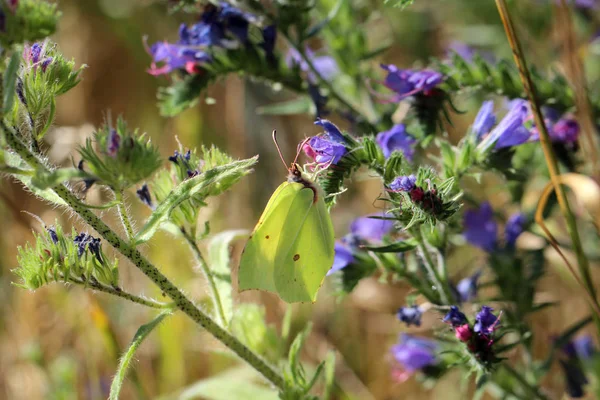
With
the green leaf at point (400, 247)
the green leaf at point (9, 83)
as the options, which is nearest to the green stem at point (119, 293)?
the green leaf at point (9, 83)

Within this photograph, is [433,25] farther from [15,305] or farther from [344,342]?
[15,305]

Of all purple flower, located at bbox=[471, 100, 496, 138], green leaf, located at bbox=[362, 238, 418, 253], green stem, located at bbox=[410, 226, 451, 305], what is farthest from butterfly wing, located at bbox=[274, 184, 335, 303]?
purple flower, located at bbox=[471, 100, 496, 138]

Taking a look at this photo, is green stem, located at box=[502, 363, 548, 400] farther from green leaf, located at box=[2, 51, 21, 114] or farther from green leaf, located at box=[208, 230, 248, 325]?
green leaf, located at box=[2, 51, 21, 114]

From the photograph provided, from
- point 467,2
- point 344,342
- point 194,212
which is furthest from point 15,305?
point 467,2

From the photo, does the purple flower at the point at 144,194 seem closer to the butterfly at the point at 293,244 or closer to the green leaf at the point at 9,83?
the butterfly at the point at 293,244

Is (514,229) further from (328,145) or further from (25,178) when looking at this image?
(25,178)

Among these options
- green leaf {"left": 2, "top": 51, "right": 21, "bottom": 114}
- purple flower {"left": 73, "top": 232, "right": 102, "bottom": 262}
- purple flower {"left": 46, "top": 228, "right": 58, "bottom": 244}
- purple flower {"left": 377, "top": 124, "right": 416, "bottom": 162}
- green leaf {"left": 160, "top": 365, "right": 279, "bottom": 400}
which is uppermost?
green leaf {"left": 2, "top": 51, "right": 21, "bottom": 114}

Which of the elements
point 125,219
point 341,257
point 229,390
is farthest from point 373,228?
point 125,219
